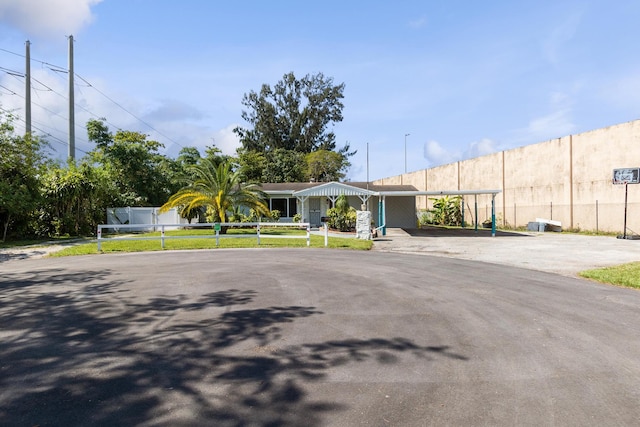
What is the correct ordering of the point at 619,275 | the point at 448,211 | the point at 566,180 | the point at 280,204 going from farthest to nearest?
the point at 448,211, the point at 280,204, the point at 566,180, the point at 619,275

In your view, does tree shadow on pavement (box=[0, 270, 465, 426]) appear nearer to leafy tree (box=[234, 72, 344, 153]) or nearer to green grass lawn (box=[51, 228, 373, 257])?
green grass lawn (box=[51, 228, 373, 257])

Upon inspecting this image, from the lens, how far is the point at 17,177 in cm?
2172

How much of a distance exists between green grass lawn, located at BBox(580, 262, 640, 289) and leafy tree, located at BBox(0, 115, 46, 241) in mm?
23245

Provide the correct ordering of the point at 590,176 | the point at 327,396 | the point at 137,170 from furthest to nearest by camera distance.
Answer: the point at 137,170 → the point at 590,176 → the point at 327,396

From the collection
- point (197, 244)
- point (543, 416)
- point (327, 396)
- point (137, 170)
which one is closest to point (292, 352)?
point (327, 396)

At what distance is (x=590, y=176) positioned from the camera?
25500mm

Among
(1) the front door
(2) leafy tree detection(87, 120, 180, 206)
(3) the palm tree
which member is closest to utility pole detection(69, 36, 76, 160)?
(2) leafy tree detection(87, 120, 180, 206)

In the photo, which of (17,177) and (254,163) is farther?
(254,163)

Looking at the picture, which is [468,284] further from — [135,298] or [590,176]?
[590,176]

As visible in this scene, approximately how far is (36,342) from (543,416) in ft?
17.9

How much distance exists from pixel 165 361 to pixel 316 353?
1615 mm

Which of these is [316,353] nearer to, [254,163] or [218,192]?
[218,192]

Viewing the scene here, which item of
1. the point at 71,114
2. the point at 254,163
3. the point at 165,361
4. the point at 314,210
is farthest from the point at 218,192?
the point at 254,163

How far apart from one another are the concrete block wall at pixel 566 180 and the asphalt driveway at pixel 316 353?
18135 millimetres
